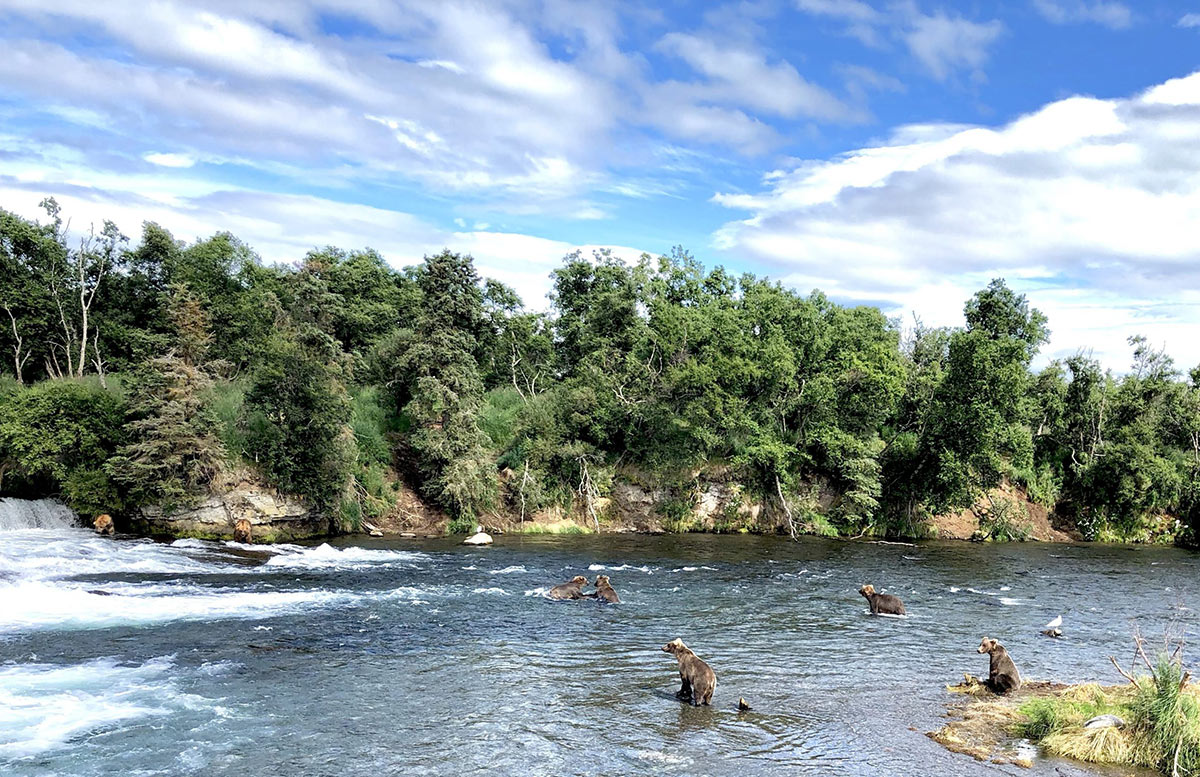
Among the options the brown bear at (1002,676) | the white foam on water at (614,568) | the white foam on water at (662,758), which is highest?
the brown bear at (1002,676)

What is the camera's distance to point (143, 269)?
196 feet

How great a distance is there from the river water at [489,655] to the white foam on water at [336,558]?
9.6 inches

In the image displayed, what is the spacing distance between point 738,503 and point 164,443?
3089cm

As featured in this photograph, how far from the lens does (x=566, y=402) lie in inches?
1946

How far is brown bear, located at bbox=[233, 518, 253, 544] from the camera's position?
36906mm

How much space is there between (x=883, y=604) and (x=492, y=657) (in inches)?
504

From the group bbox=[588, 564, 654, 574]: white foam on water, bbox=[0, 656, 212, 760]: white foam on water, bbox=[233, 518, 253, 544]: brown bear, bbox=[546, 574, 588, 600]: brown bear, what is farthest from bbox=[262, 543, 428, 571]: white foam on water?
bbox=[0, 656, 212, 760]: white foam on water

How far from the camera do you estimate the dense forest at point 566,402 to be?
37969mm

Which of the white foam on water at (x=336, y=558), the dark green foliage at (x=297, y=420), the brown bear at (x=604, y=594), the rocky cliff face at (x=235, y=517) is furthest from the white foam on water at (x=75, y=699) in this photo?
the dark green foliage at (x=297, y=420)

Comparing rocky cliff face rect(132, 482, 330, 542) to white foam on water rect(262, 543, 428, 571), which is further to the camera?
rocky cliff face rect(132, 482, 330, 542)

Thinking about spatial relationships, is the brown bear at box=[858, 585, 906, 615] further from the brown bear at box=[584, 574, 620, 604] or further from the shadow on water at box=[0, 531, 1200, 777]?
the brown bear at box=[584, 574, 620, 604]

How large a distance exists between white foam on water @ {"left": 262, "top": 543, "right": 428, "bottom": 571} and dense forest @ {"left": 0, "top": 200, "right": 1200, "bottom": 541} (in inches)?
215

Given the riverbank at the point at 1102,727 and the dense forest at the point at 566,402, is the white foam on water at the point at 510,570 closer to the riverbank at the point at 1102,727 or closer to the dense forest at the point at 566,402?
the dense forest at the point at 566,402

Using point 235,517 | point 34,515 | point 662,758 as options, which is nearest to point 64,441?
point 34,515
